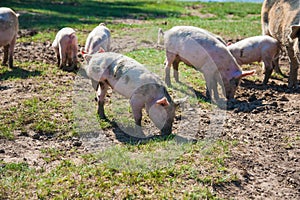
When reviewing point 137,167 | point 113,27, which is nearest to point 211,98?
point 137,167

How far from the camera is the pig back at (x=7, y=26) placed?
9469 mm

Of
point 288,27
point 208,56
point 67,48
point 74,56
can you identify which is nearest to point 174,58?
point 208,56

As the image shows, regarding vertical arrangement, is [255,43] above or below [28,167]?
above

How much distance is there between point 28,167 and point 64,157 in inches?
19.5

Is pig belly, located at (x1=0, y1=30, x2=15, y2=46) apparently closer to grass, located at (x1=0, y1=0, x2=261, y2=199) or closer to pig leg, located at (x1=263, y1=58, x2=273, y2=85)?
grass, located at (x1=0, y1=0, x2=261, y2=199)

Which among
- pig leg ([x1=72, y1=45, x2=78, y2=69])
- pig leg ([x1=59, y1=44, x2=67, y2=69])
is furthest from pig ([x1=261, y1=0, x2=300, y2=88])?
pig leg ([x1=59, y1=44, x2=67, y2=69])

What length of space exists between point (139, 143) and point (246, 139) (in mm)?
1451

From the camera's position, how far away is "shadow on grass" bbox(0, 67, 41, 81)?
9.02m

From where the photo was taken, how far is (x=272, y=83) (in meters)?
9.41

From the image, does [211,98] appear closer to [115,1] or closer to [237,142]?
[237,142]

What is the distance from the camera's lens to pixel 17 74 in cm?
925

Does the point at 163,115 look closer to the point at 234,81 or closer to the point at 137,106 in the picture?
the point at 137,106

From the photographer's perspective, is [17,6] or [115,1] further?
[115,1]

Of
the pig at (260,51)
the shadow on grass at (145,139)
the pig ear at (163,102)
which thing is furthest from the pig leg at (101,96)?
the pig at (260,51)
